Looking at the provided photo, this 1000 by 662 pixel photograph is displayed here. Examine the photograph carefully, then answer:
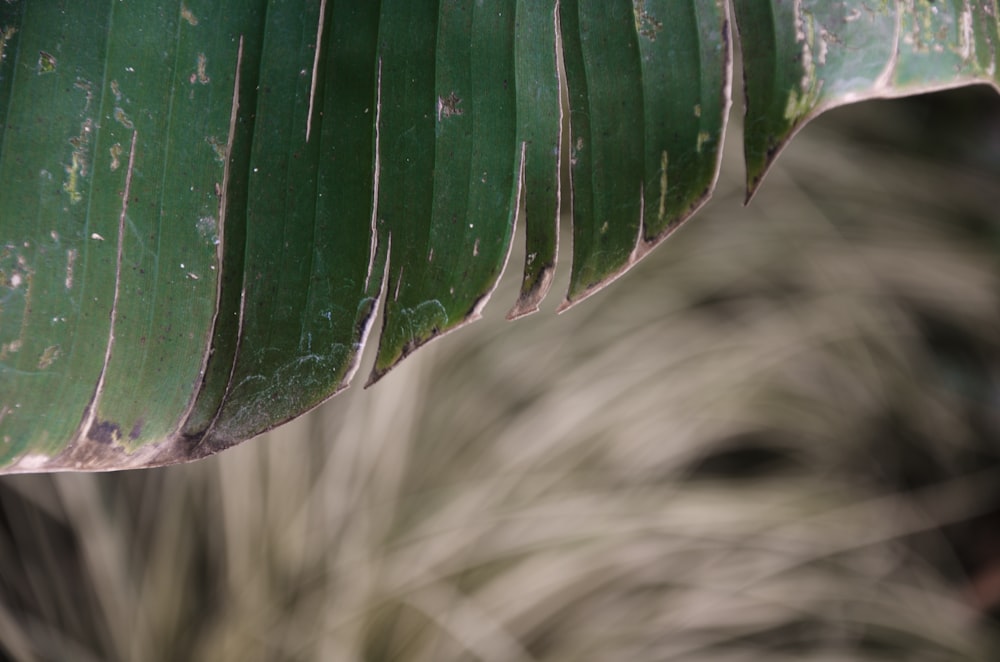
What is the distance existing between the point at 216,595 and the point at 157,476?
0.21 metres

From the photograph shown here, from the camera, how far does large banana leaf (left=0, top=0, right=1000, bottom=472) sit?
1.53ft

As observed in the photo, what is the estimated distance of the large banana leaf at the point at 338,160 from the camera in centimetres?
47

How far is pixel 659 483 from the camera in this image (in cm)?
140

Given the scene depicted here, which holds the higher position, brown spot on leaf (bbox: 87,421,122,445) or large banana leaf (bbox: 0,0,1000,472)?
large banana leaf (bbox: 0,0,1000,472)

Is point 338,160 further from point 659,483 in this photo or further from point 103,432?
point 659,483

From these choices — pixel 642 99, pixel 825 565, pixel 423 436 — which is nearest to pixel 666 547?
pixel 825 565

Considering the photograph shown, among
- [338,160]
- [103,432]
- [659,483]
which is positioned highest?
[338,160]

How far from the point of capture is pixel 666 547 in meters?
1.30

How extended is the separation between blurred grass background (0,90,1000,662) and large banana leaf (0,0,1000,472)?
74 cm

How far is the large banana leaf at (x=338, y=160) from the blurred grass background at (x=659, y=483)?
0.74m

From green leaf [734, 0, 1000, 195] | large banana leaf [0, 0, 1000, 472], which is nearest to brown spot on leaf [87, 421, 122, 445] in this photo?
large banana leaf [0, 0, 1000, 472]

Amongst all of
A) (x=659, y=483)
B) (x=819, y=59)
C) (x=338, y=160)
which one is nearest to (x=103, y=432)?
(x=338, y=160)

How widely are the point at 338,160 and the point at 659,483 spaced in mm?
1042

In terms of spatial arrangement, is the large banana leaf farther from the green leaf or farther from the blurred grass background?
the blurred grass background
